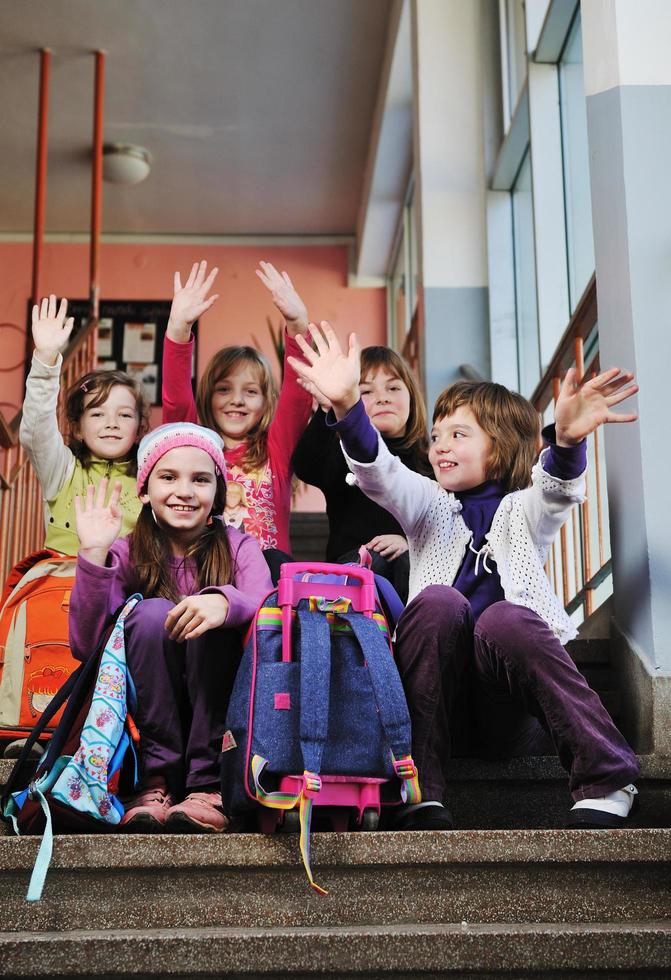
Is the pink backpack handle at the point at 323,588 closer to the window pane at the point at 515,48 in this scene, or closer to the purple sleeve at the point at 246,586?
the purple sleeve at the point at 246,586

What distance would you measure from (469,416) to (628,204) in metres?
0.50

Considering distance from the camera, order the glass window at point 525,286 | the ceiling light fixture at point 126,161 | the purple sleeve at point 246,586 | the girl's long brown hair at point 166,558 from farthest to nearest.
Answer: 1. the ceiling light fixture at point 126,161
2. the glass window at point 525,286
3. the girl's long brown hair at point 166,558
4. the purple sleeve at point 246,586

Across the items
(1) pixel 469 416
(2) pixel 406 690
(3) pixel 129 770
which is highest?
(1) pixel 469 416

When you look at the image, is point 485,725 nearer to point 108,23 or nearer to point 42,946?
point 42,946

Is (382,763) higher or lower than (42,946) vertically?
higher

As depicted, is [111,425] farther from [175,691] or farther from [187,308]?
[175,691]

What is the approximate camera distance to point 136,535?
7.11ft

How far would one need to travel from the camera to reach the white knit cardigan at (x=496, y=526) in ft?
6.49

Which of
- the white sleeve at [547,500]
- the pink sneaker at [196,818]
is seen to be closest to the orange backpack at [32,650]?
the pink sneaker at [196,818]

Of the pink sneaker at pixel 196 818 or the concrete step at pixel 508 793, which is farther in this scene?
the concrete step at pixel 508 793

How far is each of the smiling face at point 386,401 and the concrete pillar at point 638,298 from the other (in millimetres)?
580

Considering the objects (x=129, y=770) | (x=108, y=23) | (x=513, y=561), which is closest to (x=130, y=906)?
(x=129, y=770)

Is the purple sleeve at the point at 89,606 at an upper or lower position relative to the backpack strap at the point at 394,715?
upper

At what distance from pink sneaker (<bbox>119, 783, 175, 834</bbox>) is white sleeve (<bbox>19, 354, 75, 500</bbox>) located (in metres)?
0.94
